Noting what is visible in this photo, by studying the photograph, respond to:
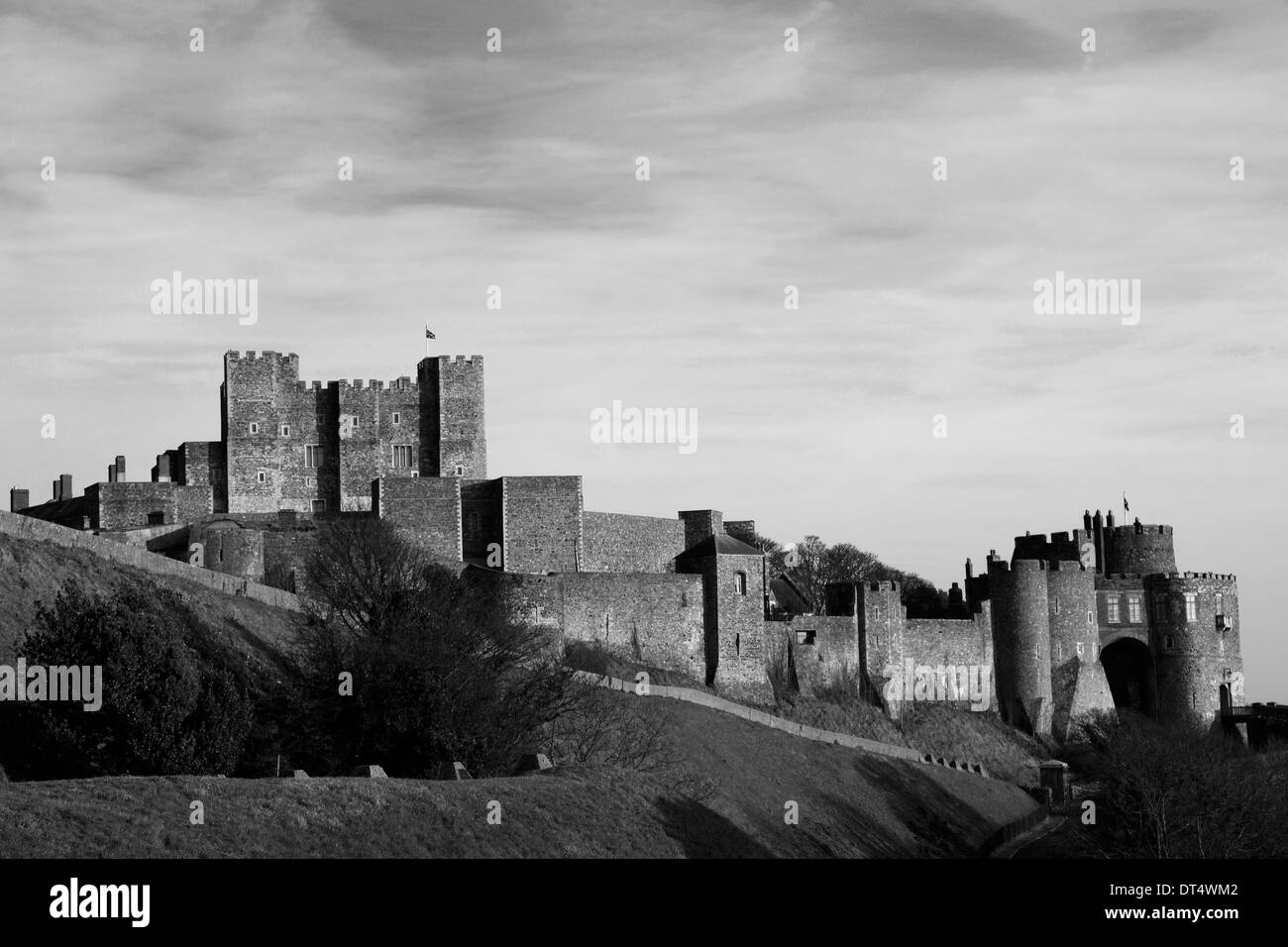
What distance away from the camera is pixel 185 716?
101 feet

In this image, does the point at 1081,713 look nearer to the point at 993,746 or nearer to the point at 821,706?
the point at 993,746

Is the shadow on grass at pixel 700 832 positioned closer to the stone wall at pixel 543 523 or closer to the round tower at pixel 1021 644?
the stone wall at pixel 543 523

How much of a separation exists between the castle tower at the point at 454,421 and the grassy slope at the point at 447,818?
20741 millimetres

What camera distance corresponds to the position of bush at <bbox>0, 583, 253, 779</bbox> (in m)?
29.6

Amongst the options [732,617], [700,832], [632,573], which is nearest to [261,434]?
[632,573]

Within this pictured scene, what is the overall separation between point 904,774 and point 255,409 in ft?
86.0

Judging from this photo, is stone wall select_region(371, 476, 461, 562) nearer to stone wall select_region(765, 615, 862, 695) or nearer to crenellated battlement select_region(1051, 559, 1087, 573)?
stone wall select_region(765, 615, 862, 695)

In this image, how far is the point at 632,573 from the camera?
2352 inches

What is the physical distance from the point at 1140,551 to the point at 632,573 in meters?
27.8

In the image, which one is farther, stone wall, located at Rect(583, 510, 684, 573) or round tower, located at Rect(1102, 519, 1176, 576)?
round tower, located at Rect(1102, 519, 1176, 576)

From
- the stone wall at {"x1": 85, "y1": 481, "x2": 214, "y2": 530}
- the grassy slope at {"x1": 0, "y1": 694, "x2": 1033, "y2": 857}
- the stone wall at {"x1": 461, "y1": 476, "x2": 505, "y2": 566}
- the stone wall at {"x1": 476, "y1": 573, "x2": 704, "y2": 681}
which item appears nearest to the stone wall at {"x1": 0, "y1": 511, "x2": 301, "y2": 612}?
the grassy slope at {"x1": 0, "y1": 694, "x2": 1033, "y2": 857}

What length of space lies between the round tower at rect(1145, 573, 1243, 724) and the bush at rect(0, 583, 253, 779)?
48987mm
